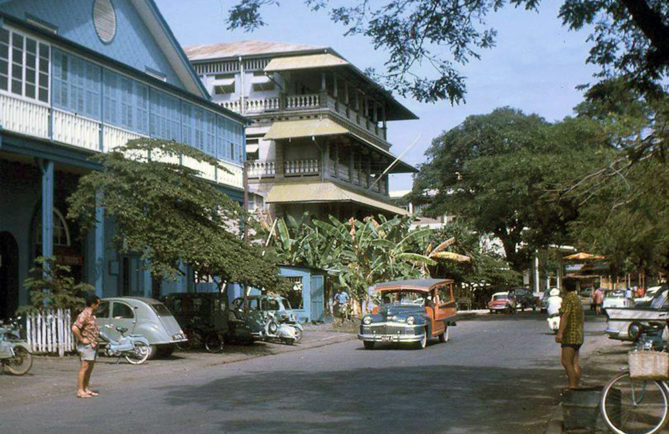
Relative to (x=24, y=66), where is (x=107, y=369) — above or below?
below

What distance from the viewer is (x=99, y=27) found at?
87.9ft

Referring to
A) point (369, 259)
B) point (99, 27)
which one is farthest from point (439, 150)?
point (99, 27)

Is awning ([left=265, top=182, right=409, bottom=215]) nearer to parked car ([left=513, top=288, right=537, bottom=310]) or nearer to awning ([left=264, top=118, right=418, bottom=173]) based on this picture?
awning ([left=264, top=118, right=418, bottom=173])

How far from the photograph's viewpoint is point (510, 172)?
42.2m

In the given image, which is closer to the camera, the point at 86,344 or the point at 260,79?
the point at 86,344

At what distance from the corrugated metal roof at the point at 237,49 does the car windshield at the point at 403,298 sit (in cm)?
2036

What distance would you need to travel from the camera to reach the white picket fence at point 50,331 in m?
19.7

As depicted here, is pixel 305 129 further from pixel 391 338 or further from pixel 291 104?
pixel 391 338

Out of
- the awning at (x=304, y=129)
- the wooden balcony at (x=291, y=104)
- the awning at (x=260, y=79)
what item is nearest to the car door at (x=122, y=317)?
the awning at (x=304, y=129)

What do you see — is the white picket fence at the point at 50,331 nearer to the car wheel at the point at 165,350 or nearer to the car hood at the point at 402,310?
the car wheel at the point at 165,350

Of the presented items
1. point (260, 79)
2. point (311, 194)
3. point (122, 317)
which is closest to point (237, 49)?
point (260, 79)

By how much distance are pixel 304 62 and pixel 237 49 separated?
6.08m

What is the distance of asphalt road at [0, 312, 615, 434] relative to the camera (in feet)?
33.0

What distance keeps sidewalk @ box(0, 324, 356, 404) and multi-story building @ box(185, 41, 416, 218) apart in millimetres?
17927
